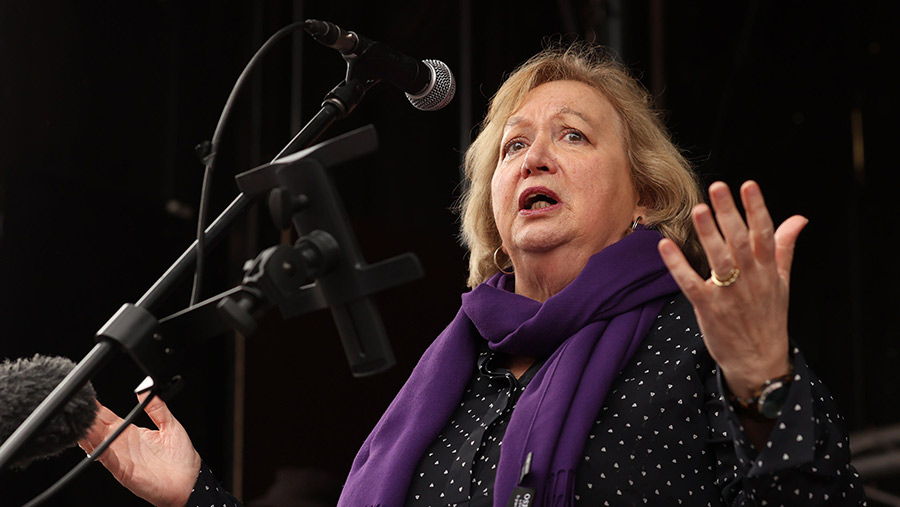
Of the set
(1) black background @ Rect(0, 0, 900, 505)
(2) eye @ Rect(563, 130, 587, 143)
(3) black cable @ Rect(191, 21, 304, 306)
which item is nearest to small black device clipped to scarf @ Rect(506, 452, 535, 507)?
(3) black cable @ Rect(191, 21, 304, 306)

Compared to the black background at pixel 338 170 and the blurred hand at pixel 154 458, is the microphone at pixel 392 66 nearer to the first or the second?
the blurred hand at pixel 154 458

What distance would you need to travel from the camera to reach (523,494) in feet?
4.85

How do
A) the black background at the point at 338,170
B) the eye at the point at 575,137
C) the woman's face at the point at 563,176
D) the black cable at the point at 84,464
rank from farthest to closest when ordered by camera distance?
the black background at the point at 338,170, the eye at the point at 575,137, the woman's face at the point at 563,176, the black cable at the point at 84,464

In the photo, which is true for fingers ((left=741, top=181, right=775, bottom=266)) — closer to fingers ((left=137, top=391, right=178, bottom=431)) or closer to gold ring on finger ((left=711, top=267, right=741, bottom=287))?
gold ring on finger ((left=711, top=267, right=741, bottom=287))

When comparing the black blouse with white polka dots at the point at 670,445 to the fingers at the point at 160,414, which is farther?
the fingers at the point at 160,414

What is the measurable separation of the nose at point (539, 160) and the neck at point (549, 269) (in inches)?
6.9

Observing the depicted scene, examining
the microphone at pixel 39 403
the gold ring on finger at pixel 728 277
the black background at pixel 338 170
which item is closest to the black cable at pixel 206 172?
the microphone at pixel 39 403

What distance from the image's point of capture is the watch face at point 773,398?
124 cm

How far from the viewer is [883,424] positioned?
326 centimetres

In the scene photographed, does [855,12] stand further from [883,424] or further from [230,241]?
[230,241]

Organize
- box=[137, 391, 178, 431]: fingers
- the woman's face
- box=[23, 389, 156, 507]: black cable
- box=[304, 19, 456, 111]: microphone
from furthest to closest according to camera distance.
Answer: the woman's face
box=[137, 391, 178, 431]: fingers
box=[304, 19, 456, 111]: microphone
box=[23, 389, 156, 507]: black cable

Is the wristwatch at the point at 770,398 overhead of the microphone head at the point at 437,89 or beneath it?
beneath

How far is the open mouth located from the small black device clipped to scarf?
24.0 inches

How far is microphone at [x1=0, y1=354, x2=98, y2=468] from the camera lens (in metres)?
1.18
